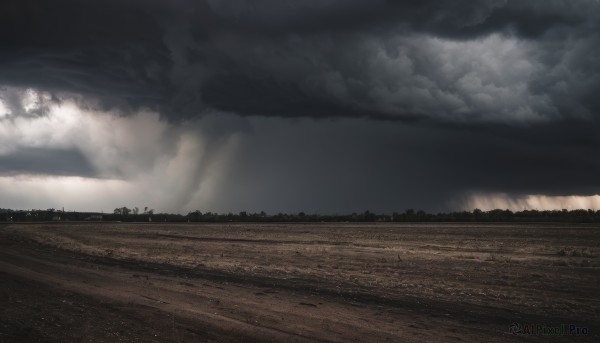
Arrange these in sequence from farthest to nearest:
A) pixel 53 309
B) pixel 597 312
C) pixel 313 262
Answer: pixel 313 262
pixel 597 312
pixel 53 309

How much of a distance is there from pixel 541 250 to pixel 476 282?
20479 millimetres

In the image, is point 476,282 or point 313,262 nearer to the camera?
point 476,282

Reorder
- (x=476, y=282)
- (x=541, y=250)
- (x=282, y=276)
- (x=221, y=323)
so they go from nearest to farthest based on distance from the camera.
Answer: (x=221, y=323) < (x=476, y=282) < (x=282, y=276) < (x=541, y=250)

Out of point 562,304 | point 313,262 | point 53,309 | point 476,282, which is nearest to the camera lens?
point 53,309

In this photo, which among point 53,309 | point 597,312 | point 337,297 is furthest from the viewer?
point 337,297

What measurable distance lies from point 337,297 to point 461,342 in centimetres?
664

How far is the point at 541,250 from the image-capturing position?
126ft

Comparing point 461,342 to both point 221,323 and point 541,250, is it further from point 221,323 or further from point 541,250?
point 541,250

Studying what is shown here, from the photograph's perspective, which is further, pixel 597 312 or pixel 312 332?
pixel 597 312

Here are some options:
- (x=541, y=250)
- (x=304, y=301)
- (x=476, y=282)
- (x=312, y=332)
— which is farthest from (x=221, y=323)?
(x=541, y=250)

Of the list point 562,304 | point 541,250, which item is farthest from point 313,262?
point 541,250

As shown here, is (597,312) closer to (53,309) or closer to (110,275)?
(53,309)

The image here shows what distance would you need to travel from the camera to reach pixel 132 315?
1334 centimetres

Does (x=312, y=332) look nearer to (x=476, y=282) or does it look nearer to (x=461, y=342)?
(x=461, y=342)
